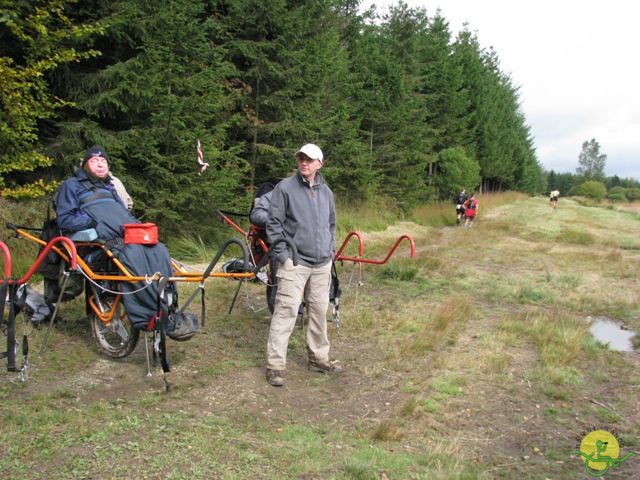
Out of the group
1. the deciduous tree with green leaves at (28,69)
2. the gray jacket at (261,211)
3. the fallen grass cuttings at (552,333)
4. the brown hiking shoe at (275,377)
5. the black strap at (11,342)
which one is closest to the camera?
the black strap at (11,342)

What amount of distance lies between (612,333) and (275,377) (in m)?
5.12

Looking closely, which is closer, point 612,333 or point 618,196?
point 612,333

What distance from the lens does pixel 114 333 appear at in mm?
5539

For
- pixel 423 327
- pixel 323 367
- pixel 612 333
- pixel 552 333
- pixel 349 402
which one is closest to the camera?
pixel 349 402

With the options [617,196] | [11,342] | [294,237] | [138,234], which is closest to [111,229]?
[138,234]

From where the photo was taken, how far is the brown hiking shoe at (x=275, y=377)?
193 inches

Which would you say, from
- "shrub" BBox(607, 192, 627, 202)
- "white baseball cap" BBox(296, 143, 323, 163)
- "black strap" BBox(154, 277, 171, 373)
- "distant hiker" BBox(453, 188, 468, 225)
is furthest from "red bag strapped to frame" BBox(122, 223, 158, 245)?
"shrub" BBox(607, 192, 627, 202)

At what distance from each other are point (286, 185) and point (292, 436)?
85.2 inches

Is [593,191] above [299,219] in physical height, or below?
above

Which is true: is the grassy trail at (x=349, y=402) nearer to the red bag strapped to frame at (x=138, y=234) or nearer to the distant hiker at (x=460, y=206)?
the red bag strapped to frame at (x=138, y=234)

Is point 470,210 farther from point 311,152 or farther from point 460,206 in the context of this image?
point 311,152

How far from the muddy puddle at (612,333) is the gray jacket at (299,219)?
4106mm

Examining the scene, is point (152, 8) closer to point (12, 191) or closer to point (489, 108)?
point (12, 191)

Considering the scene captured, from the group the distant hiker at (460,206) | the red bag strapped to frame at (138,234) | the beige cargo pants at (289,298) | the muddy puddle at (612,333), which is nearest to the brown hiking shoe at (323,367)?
the beige cargo pants at (289,298)
